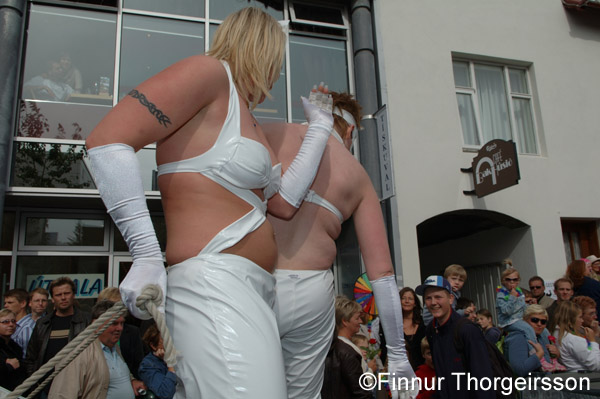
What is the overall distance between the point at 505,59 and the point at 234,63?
963cm

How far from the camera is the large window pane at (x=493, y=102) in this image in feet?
32.5

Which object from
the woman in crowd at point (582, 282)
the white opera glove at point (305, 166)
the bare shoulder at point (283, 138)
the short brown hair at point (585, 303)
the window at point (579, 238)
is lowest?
the short brown hair at point (585, 303)

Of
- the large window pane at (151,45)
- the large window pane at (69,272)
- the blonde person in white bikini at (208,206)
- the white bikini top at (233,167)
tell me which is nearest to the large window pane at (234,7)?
the large window pane at (151,45)

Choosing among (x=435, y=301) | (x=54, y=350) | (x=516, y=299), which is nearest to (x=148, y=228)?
(x=435, y=301)

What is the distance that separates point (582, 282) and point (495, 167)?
2.33 m

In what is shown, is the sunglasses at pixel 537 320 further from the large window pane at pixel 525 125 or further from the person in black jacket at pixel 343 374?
the large window pane at pixel 525 125

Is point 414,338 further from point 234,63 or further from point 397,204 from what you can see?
point 234,63

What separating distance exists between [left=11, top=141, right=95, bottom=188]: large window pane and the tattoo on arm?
6954 millimetres

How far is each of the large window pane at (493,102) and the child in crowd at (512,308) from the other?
4710 mm

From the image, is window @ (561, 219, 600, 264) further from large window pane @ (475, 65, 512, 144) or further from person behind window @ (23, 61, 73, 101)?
person behind window @ (23, 61, 73, 101)

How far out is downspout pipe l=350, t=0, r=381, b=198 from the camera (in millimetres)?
8570

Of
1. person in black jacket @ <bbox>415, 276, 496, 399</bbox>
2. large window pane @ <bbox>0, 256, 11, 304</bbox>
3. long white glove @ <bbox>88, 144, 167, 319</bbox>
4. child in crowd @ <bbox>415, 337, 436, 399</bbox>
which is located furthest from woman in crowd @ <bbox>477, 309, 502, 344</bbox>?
large window pane @ <bbox>0, 256, 11, 304</bbox>

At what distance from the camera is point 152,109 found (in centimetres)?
138

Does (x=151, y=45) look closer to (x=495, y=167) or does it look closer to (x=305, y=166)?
(x=495, y=167)
